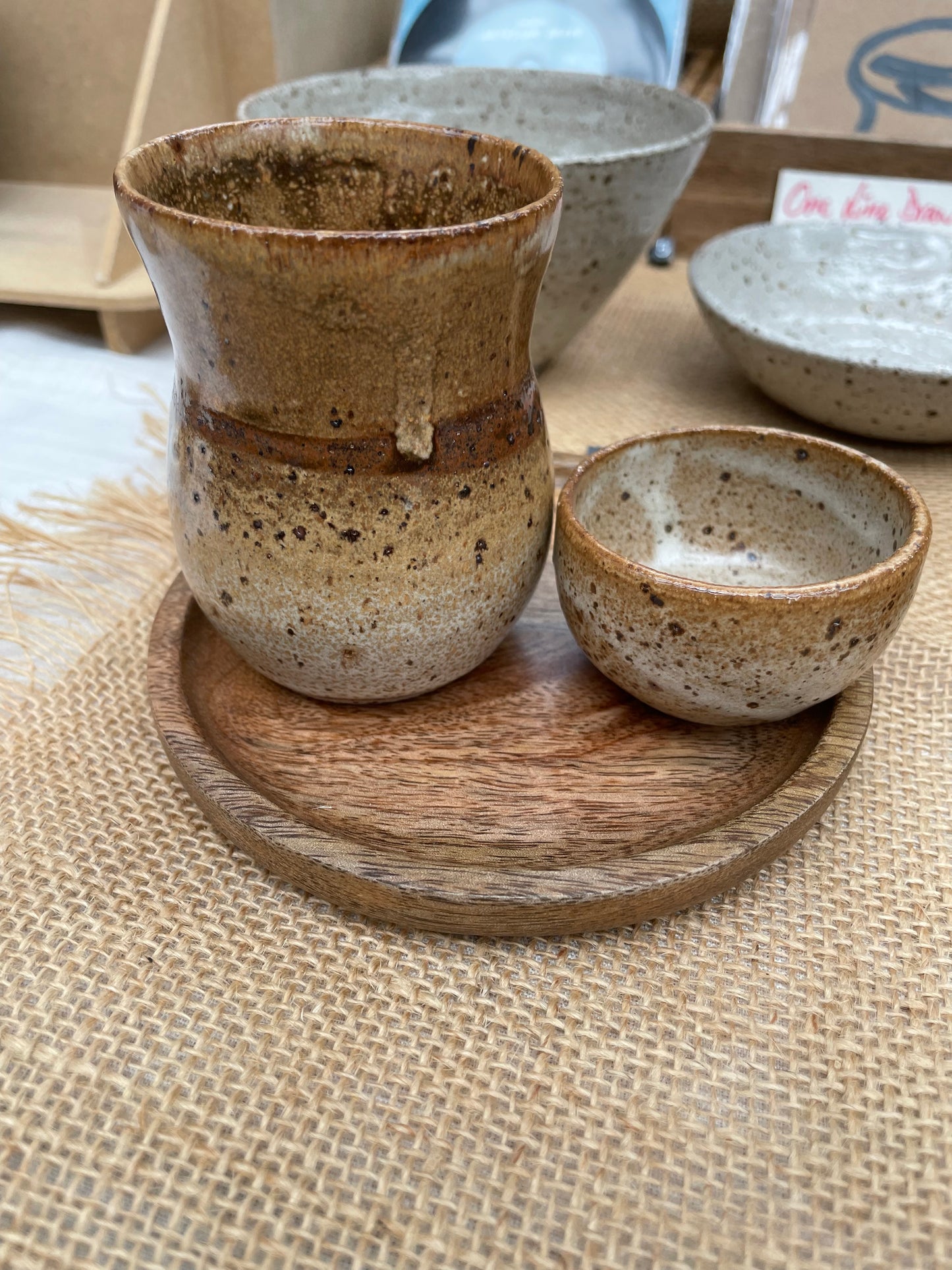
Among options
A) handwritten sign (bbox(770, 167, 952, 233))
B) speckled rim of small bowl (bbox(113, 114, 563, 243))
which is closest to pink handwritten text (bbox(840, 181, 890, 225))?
handwritten sign (bbox(770, 167, 952, 233))

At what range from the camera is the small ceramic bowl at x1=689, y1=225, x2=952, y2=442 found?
30.6 inches

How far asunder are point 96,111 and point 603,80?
25.1 inches

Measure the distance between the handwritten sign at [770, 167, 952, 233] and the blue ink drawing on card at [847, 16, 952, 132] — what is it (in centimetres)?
8

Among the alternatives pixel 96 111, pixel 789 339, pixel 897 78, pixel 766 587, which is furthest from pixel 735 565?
pixel 96 111

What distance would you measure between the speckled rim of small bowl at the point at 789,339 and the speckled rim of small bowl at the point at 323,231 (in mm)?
360

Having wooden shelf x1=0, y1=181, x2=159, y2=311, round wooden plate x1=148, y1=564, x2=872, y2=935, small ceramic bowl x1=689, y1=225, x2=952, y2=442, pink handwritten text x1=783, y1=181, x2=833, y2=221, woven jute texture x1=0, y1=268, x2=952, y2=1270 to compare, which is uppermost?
pink handwritten text x1=783, y1=181, x2=833, y2=221

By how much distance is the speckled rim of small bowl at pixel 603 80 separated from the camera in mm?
723

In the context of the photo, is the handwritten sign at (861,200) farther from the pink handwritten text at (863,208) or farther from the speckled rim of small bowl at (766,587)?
the speckled rim of small bowl at (766,587)

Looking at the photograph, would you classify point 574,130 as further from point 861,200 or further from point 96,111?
point 96,111

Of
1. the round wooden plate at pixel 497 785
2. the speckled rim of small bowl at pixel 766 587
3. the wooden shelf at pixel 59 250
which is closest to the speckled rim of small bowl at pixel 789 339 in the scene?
the speckled rim of small bowl at pixel 766 587

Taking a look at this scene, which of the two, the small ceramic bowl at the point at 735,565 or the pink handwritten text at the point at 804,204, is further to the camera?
the pink handwritten text at the point at 804,204

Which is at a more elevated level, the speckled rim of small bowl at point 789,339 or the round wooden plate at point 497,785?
the speckled rim of small bowl at point 789,339

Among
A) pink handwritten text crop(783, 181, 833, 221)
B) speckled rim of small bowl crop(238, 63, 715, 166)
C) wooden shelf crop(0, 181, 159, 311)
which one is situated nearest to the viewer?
speckled rim of small bowl crop(238, 63, 715, 166)

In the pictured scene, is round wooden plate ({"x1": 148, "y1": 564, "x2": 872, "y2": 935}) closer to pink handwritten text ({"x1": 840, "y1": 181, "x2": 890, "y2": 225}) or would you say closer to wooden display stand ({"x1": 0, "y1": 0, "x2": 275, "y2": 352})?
wooden display stand ({"x1": 0, "y1": 0, "x2": 275, "y2": 352})
